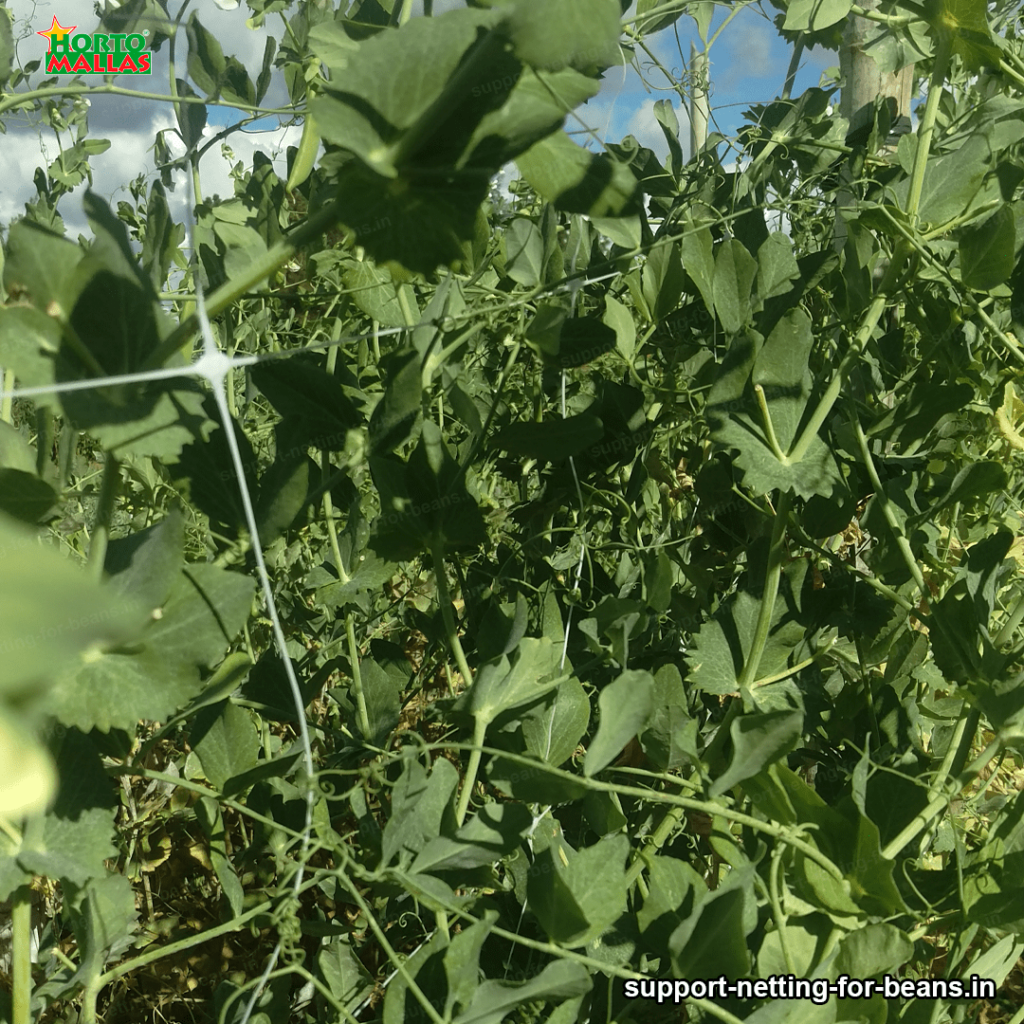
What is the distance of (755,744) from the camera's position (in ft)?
1.58

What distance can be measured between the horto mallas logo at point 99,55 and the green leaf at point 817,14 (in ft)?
1.51

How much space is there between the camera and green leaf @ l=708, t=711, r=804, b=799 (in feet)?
1.54

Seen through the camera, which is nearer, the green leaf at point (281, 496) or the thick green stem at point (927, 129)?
the green leaf at point (281, 496)

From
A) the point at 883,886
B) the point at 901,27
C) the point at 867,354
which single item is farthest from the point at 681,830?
the point at 901,27

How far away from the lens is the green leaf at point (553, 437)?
554 millimetres

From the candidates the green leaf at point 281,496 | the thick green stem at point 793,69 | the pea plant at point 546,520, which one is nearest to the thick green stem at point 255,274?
the pea plant at point 546,520

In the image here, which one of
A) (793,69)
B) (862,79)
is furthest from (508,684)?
(862,79)

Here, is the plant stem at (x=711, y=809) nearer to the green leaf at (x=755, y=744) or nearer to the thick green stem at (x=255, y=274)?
the green leaf at (x=755, y=744)

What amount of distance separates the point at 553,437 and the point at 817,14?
0.39m

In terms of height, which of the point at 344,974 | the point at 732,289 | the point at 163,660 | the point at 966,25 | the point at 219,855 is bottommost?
the point at 344,974

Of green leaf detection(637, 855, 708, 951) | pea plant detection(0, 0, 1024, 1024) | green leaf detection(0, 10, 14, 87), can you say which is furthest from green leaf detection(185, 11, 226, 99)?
green leaf detection(637, 855, 708, 951)

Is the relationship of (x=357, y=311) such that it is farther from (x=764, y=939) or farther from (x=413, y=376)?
(x=764, y=939)

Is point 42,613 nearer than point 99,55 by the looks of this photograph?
Yes

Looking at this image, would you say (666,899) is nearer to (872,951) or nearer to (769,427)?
(872,951)
